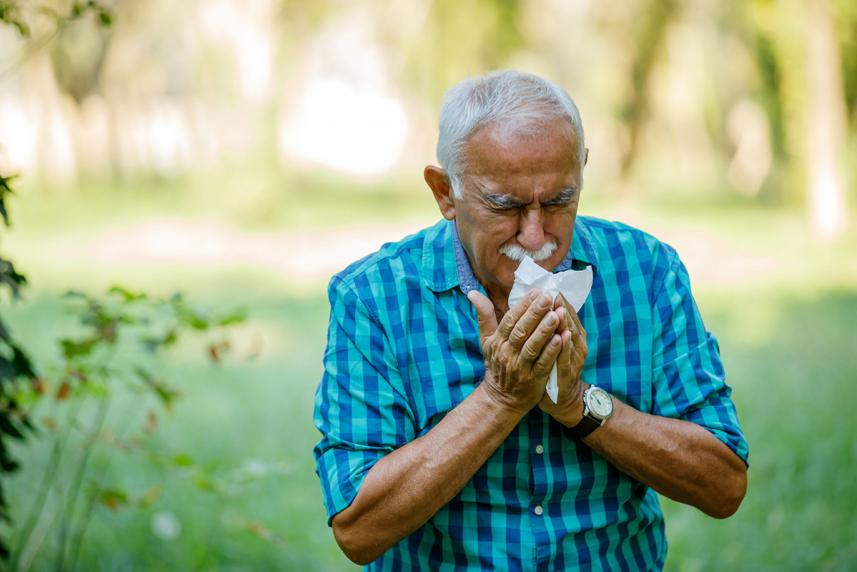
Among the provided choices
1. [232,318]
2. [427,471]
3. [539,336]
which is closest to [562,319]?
[539,336]

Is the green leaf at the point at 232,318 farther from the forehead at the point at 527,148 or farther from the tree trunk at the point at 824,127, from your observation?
the tree trunk at the point at 824,127

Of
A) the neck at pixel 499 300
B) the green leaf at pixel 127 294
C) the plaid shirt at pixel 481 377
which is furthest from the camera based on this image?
the green leaf at pixel 127 294

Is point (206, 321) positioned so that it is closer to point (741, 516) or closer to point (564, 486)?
point (564, 486)

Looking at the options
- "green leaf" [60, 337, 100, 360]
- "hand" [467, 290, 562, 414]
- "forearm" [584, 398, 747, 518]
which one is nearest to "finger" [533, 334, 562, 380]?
"hand" [467, 290, 562, 414]

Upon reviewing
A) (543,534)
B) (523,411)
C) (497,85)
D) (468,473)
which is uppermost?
(497,85)

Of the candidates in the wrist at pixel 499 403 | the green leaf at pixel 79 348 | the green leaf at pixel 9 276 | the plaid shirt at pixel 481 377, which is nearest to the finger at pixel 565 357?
the wrist at pixel 499 403

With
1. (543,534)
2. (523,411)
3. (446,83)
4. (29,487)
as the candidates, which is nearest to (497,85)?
(523,411)

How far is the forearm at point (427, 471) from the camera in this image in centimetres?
190

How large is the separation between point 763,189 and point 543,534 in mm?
17414

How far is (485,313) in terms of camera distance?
76.4 inches

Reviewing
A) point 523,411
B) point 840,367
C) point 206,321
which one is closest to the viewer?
point 523,411

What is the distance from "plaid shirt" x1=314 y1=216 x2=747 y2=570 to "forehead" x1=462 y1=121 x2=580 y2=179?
0.27 metres

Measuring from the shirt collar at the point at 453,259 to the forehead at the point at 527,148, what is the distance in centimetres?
25

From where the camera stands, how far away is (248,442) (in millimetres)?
5391
